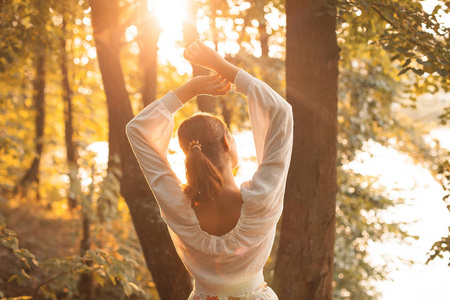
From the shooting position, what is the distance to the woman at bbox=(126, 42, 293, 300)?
7.61ft

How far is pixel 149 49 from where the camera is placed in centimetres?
569

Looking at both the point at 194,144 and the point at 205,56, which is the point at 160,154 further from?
the point at 205,56

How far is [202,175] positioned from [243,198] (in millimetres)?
224

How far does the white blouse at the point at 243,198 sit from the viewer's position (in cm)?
232

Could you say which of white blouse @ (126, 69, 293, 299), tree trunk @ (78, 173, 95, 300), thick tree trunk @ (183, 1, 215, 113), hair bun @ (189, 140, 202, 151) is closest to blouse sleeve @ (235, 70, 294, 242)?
white blouse @ (126, 69, 293, 299)

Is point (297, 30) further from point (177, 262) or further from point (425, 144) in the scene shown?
point (425, 144)

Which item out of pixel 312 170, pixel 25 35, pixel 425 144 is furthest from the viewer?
pixel 425 144

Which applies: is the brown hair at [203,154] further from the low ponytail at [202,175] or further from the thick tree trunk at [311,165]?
the thick tree trunk at [311,165]

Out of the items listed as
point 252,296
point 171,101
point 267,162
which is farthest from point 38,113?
point 267,162

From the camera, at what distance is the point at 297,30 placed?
3.81 metres

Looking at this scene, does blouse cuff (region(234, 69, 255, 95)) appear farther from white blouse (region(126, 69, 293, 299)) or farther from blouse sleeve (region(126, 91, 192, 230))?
blouse sleeve (region(126, 91, 192, 230))

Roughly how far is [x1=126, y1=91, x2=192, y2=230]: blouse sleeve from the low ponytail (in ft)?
0.43

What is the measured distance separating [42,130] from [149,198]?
10.6 m

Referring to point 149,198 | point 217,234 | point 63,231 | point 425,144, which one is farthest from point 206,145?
point 63,231
